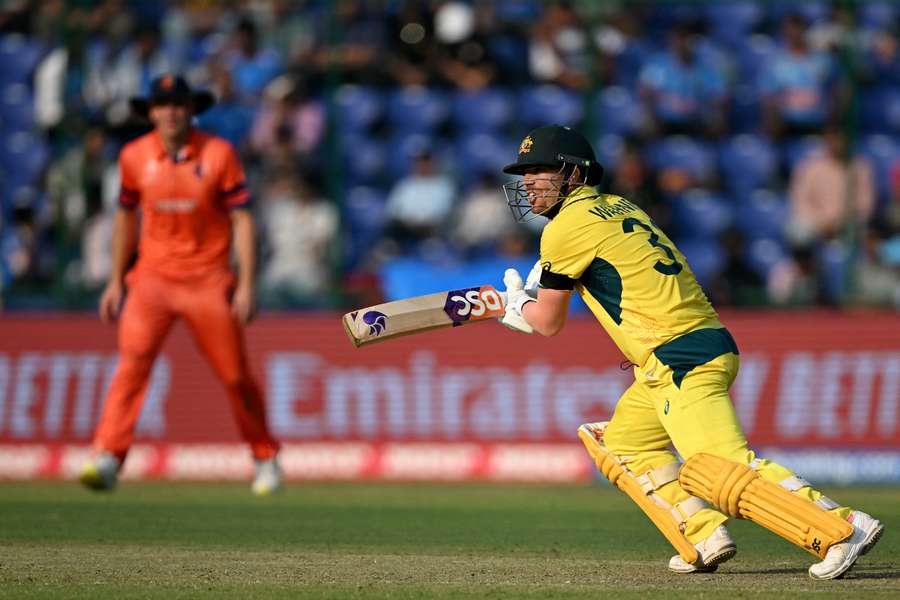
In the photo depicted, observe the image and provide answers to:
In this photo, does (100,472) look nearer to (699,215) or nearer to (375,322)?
(375,322)

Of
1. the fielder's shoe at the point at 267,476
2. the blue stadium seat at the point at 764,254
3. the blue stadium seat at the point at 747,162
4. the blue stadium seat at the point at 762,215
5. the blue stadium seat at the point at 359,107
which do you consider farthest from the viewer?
the blue stadium seat at the point at 359,107

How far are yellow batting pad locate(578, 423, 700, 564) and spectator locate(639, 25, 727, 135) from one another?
27.2ft

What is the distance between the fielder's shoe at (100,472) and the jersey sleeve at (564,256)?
414 centimetres

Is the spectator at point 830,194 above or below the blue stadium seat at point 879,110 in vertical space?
below

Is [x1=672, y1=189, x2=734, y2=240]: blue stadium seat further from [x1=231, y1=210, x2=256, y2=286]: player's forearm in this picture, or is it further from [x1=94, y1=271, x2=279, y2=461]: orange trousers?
[x1=94, y1=271, x2=279, y2=461]: orange trousers

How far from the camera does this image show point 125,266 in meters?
10.2

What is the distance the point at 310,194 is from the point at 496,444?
9.66 ft

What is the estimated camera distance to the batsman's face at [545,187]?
6566mm

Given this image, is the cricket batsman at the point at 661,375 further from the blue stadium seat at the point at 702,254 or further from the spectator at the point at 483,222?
the blue stadium seat at the point at 702,254

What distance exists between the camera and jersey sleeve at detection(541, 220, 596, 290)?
6.27 meters

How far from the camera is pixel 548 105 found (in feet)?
48.7

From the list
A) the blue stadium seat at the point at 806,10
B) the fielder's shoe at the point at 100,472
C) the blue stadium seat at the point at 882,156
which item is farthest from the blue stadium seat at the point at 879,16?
the fielder's shoe at the point at 100,472

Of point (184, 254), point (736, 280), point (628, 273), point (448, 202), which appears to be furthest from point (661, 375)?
point (448, 202)

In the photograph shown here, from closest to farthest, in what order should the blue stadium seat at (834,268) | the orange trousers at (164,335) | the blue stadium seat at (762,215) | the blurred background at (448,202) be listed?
the orange trousers at (164,335) < the blurred background at (448,202) < the blue stadium seat at (834,268) < the blue stadium seat at (762,215)
